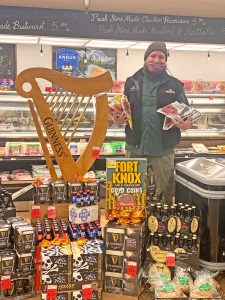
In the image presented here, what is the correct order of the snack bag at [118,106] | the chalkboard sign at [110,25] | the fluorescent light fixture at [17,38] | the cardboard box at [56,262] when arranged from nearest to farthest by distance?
the cardboard box at [56,262], the snack bag at [118,106], the chalkboard sign at [110,25], the fluorescent light fixture at [17,38]

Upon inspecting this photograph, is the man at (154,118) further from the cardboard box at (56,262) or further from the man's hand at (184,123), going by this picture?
the cardboard box at (56,262)

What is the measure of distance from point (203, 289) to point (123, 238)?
0.62m

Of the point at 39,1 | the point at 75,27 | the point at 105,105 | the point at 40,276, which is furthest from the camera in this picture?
the point at 75,27

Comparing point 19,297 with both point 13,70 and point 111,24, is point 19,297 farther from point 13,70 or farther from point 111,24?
point 13,70

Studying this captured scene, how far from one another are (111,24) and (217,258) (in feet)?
9.45

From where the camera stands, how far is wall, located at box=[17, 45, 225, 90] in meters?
7.44

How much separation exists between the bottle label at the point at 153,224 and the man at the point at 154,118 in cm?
112

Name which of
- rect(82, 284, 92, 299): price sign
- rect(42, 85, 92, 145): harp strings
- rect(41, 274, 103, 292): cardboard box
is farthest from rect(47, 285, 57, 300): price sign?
rect(42, 85, 92, 145): harp strings

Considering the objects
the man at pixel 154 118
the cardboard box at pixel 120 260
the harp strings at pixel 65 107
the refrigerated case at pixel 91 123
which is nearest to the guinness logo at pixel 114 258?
the cardboard box at pixel 120 260

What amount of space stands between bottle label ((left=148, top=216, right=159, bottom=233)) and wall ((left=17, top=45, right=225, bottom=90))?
491 cm

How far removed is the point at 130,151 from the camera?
4.31 metres

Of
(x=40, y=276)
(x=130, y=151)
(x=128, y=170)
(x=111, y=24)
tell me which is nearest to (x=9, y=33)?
(x=111, y=24)

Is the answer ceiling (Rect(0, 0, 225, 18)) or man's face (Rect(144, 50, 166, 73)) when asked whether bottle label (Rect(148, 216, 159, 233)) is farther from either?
ceiling (Rect(0, 0, 225, 18))

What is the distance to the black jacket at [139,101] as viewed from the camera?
166 inches
